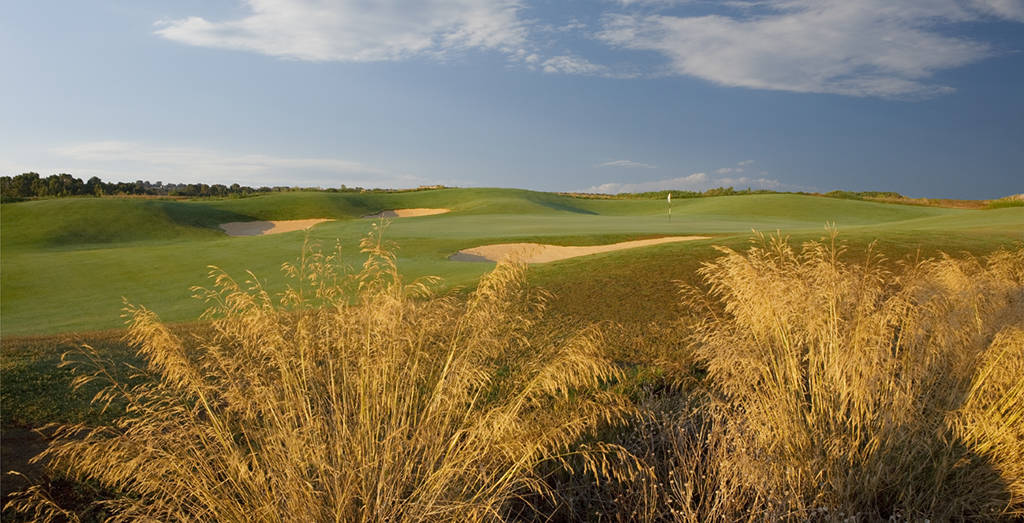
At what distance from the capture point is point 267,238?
31.9m

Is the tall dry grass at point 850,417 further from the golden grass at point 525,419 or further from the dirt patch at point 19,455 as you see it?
the dirt patch at point 19,455

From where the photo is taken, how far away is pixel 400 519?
4.32 meters

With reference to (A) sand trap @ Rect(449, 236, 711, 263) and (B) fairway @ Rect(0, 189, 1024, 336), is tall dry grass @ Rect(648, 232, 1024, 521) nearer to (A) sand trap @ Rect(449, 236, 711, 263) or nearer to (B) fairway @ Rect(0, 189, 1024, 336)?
(B) fairway @ Rect(0, 189, 1024, 336)

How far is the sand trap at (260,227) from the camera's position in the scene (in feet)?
148

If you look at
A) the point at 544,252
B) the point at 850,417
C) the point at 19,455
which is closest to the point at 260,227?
the point at 544,252

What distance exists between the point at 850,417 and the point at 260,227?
46768 millimetres

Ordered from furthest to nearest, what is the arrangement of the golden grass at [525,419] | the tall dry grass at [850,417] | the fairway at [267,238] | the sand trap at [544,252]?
the sand trap at [544,252], the fairway at [267,238], the tall dry grass at [850,417], the golden grass at [525,419]

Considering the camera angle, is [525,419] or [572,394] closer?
[525,419]

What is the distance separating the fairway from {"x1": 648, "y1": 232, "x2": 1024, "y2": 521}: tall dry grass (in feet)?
17.5

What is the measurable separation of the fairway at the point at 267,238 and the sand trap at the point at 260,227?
123cm

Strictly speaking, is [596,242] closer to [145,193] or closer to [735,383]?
[735,383]

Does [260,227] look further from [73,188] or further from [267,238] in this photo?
[73,188]

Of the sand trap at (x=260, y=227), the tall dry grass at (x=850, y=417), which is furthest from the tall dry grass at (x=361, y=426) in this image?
the sand trap at (x=260, y=227)

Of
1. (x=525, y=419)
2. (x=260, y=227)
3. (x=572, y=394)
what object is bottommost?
(x=572, y=394)
